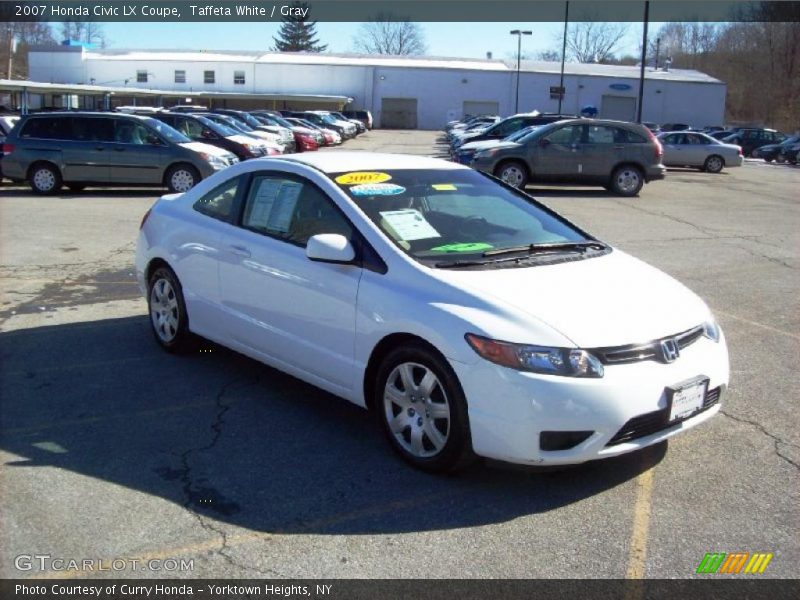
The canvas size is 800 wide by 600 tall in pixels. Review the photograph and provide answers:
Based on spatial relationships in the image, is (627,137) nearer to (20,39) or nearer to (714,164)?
(714,164)

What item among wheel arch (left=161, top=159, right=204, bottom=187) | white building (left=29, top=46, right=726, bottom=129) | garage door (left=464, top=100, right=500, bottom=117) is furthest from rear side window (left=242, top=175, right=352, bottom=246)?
garage door (left=464, top=100, right=500, bottom=117)

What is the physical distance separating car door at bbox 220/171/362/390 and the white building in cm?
6943

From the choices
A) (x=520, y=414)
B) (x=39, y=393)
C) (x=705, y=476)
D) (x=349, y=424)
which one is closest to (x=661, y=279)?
(x=705, y=476)

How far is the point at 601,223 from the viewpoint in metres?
14.2

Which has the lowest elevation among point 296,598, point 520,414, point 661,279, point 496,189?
point 296,598

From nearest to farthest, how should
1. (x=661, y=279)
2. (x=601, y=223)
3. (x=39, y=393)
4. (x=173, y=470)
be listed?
(x=173, y=470) < (x=661, y=279) < (x=39, y=393) < (x=601, y=223)

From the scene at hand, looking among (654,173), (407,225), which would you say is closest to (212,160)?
(654,173)

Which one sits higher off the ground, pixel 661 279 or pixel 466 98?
pixel 466 98

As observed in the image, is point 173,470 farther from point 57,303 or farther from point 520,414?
point 57,303

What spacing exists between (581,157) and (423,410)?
15.7m

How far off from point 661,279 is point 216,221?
9.80 ft

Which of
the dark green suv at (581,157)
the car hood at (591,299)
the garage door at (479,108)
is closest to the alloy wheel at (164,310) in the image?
the car hood at (591,299)

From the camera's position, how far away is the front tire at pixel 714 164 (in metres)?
30.5

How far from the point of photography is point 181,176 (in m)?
16.7
